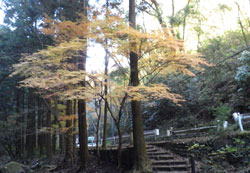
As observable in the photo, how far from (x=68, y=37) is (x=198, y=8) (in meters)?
13.7

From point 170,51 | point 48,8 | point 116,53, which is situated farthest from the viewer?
point 48,8

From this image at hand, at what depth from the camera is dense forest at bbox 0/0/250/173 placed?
279 inches

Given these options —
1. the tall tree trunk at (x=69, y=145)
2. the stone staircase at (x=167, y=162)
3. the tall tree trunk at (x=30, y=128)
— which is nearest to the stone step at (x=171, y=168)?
the stone staircase at (x=167, y=162)

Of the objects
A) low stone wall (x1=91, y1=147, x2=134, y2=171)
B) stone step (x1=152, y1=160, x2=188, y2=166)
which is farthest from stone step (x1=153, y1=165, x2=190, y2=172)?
low stone wall (x1=91, y1=147, x2=134, y2=171)

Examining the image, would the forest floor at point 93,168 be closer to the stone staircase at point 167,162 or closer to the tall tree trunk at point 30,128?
the stone staircase at point 167,162

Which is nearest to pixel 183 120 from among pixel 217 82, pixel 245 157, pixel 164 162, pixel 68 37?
pixel 217 82

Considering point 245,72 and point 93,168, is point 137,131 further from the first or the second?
Result: point 245,72

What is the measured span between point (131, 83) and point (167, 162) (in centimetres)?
307

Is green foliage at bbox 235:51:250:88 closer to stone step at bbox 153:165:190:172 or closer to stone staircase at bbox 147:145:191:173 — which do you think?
stone staircase at bbox 147:145:191:173

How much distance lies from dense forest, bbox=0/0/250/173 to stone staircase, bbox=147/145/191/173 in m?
0.03

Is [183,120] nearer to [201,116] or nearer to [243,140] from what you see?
[201,116]

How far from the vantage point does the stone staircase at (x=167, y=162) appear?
6.89m

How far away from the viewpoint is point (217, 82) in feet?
40.9

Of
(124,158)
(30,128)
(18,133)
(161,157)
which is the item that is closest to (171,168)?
(161,157)
